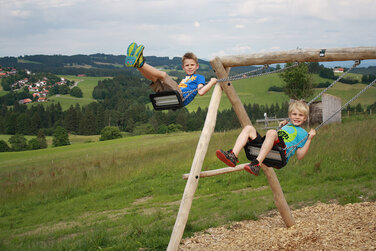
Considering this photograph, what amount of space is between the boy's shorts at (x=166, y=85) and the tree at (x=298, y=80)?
2295 centimetres

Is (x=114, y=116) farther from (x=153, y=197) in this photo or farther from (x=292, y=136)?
(x=292, y=136)

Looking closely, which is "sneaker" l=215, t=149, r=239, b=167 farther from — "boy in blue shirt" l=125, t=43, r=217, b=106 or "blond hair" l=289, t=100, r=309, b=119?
"blond hair" l=289, t=100, r=309, b=119

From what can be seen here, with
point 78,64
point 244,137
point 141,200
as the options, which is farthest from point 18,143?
point 78,64

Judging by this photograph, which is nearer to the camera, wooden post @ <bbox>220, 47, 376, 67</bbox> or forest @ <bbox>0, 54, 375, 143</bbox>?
wooden post @ <bbox>220, 47, 376, 67</bbox>

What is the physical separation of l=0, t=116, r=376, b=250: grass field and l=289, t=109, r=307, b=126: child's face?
3.04m

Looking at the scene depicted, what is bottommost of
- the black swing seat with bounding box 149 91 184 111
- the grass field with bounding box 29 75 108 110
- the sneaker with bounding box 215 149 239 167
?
the grass field with bounding box 29 75 108 110

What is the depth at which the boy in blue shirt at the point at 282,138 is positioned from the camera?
506 cm

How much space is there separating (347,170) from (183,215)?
298 inches

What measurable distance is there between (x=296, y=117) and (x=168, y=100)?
6.07 feet

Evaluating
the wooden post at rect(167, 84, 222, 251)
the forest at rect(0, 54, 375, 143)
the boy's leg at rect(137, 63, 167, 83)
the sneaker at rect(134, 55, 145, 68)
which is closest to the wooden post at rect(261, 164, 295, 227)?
the wooden post at rect(167, 84, 222, 251)

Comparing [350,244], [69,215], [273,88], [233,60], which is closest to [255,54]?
[233,60]

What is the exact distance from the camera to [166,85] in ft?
18.0

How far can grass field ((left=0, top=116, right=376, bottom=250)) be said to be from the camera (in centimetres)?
809

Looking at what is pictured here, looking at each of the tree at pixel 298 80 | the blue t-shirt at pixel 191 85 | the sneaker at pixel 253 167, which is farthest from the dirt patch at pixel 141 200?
the tree at pixel 298 80
